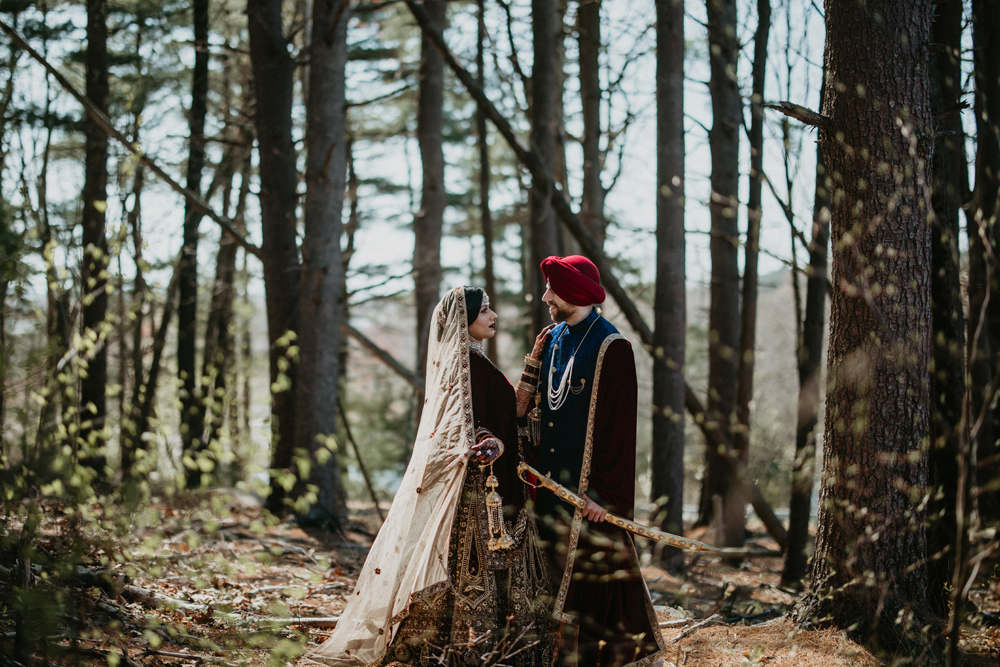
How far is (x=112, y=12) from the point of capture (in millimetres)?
10984

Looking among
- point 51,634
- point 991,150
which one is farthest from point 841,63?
point 51,634

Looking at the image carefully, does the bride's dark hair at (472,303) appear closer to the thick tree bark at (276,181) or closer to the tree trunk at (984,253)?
the tree trunk at (984,253)

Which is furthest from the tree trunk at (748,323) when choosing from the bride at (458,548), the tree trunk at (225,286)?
the tree trunk at (225,286)

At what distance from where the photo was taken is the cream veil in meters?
3.67

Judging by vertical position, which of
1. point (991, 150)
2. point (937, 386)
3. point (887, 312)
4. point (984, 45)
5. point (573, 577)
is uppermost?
point (984, 45)

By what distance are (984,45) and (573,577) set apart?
187 inches

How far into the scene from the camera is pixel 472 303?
384 centimetres

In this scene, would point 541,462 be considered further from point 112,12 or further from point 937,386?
point 112,12

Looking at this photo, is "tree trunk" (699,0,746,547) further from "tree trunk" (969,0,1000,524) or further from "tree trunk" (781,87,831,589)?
"tree trunk" (969,0,1000,524)

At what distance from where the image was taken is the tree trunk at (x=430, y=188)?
34.7ft

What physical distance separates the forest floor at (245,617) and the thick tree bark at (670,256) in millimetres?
1026

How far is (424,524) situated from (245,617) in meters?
1.23

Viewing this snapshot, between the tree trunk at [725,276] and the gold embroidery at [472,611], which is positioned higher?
the tree trunk at [725,276]

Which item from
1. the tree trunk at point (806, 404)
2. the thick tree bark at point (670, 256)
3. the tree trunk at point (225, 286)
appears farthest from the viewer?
the tree trunk at point (225, 286)
